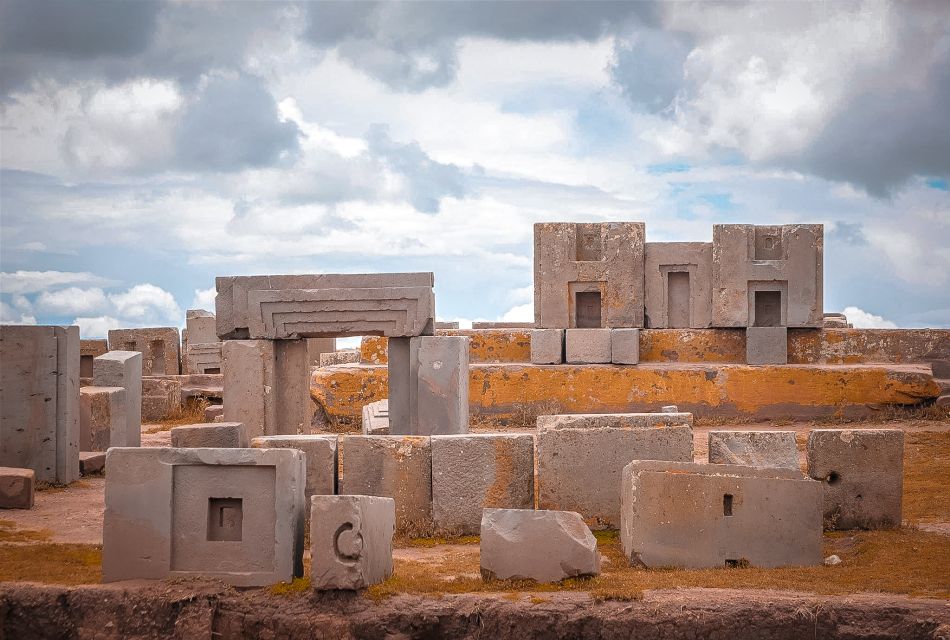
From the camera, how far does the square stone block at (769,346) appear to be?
17406 mm

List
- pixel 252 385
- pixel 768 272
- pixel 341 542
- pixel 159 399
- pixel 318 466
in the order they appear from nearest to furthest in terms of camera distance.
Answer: pixel 341 542 < pixel 318 466 < pixel 252 385 < pixel 768 272 < pixel 159 399

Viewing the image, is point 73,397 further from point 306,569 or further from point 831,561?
point 831,561

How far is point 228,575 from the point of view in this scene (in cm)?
741

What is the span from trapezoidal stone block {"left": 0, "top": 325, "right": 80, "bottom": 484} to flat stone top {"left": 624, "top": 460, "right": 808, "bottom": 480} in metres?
6.97

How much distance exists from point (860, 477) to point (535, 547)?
3.59 m

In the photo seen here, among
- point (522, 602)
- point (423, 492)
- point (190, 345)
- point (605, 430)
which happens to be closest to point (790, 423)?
point (605, 430)

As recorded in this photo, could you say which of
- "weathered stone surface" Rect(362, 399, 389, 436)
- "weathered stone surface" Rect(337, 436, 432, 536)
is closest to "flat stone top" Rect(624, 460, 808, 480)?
"weathered stone surface" Rect(337, 436, 432, 536)

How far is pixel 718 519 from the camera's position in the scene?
803cm

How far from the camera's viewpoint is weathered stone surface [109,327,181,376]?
26.4 metres

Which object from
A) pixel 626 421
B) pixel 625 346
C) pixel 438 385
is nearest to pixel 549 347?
pixel 625 346

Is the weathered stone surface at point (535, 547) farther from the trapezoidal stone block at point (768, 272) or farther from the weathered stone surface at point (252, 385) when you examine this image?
the trapezoidal stone block at point (768, 272)

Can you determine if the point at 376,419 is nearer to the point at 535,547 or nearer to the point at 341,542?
the point at 535,547

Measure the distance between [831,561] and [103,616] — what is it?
18.5ft

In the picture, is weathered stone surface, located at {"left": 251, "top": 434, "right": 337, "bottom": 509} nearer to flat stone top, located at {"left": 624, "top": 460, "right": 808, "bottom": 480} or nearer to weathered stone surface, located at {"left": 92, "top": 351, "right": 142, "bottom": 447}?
flat stone top, located at {"left": 624, "top": 460, "right": 808, "bottom": 480}
